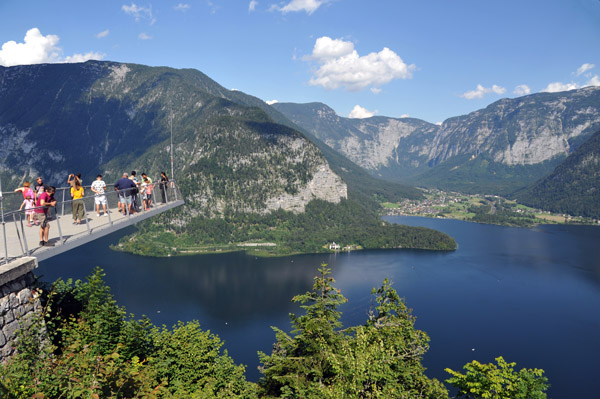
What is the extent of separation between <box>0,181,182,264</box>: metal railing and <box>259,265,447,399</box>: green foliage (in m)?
10.0

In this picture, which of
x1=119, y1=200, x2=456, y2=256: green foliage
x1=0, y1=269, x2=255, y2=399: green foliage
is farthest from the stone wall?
x1=119, y1=200, x2=456, y2=256: green foliage

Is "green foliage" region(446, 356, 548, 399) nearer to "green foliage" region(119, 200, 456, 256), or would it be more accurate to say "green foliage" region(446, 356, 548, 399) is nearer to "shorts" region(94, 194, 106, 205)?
"shorts" region(94, 194, 106, 205)

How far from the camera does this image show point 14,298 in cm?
1002

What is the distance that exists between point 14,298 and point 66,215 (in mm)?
6859

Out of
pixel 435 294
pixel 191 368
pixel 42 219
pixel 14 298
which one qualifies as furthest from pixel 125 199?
pixel 435 294

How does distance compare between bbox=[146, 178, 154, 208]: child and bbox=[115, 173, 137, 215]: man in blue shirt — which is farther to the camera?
bbox=[146, 178, 154, 208]: child

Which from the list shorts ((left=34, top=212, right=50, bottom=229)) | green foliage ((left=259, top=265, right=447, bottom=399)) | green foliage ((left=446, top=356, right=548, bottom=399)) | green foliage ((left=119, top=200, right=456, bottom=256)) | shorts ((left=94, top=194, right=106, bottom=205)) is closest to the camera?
shorts ((left=34, top=212, right=50, bottom=229))

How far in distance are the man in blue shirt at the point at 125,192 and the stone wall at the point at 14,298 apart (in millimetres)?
6781

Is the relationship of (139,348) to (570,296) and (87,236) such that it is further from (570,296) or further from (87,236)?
(570,296)

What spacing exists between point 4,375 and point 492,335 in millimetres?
91766

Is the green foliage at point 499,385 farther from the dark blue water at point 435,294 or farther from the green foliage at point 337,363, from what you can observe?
the dark blue water at point 435,294

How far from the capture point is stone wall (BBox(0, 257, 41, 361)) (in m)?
9.55

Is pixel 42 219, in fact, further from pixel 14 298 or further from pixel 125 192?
pixel 125 192

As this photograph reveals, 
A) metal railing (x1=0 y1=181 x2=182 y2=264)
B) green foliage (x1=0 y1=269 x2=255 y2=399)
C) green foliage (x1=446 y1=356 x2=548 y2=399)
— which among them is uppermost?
metal railing (x1=0 y1=181 x2=182 y2=264)
